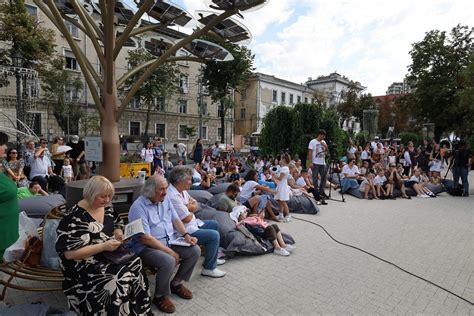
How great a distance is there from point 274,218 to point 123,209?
3.87 m

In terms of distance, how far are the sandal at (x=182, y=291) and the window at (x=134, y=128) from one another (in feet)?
112

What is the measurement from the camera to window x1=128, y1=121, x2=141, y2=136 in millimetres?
35656

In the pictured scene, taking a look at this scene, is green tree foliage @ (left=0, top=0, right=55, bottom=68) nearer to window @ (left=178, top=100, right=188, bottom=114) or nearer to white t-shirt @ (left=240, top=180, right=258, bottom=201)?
white t-shirt @ (left=240, top=180, right=258, bottom=201)

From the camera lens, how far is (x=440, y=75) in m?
31.3

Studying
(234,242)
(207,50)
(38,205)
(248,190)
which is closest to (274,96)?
(248,190)

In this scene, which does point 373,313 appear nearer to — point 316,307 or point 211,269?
→ point 316,307

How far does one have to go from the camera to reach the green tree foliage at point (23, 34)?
16.8 metres

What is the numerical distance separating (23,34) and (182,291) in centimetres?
1870

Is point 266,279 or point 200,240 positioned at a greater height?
point 200,240

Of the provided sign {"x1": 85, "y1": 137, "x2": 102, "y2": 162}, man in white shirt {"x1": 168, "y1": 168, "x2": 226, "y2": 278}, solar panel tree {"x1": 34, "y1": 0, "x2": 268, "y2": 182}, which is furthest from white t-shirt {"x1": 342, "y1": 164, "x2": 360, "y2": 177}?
sign {"x1": 85, "y1": 137, "x2": 102, "y2": 162}

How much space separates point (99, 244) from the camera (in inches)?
106

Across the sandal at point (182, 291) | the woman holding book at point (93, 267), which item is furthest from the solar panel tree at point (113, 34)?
the sandal at point (182, 291)

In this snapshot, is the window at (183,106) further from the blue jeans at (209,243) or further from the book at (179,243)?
the book at (179,243)

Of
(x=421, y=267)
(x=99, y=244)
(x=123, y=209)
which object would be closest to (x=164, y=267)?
(x=99, y=244)
